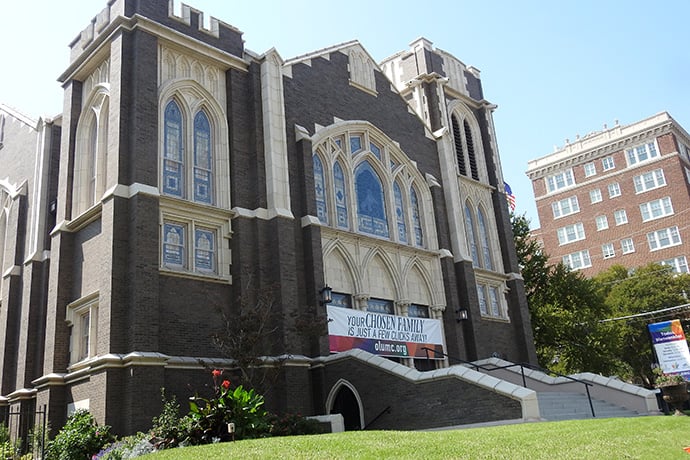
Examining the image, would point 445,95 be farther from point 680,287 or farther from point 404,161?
point 680,287

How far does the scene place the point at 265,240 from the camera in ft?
65.3

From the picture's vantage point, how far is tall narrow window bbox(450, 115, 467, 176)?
1193 inches

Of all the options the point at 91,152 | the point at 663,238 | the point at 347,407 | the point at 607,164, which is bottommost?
the point at 347,407

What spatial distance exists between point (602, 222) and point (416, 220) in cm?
4199

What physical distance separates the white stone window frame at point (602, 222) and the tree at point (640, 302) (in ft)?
31.3

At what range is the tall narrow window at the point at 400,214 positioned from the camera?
82.2 feet

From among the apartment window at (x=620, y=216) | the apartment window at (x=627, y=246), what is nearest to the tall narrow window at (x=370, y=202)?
the apartment window at (x=627, y=246)

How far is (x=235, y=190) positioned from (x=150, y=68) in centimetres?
426

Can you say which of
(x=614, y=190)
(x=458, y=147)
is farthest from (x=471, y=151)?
(x=614, y=190)

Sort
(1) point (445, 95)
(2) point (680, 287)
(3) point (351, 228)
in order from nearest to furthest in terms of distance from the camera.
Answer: (3) point (351, 228)
(1) point (445, 95)
(2) point (680, 287)

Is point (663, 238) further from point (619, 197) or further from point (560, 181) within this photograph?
point (560, 181)

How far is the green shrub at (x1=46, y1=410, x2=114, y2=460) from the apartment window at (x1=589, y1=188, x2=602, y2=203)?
56.5 metres

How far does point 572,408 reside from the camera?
19.1 metres

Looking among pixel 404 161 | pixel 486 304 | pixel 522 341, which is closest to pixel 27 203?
pixel 404 161
